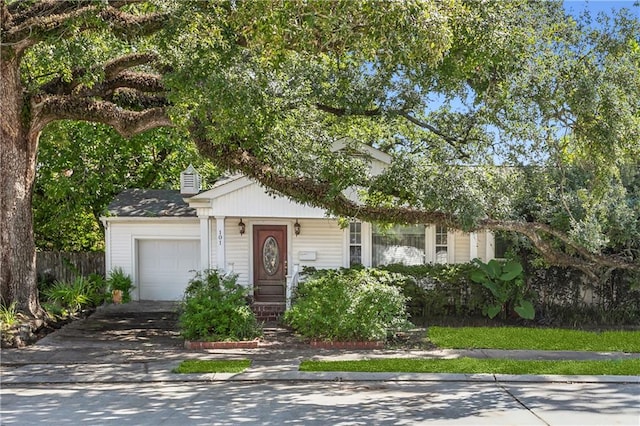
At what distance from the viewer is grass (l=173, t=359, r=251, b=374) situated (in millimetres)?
9398

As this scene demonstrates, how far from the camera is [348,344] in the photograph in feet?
37.1

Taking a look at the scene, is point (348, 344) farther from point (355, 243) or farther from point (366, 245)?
point (355, 243)

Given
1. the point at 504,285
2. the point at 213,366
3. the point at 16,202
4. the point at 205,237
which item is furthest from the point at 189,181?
the point at 504,285

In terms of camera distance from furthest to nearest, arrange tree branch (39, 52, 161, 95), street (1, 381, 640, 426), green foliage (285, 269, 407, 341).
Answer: tree branch (39, 52, 161, 95)
green foliage (285, 269, 407, 341)
street (1, 381, 640, 426)

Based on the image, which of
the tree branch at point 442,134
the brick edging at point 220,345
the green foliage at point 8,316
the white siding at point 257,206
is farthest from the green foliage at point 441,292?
the green foliage at point 8,316

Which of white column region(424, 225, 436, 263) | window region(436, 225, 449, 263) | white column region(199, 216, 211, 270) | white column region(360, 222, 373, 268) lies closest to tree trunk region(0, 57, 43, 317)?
white column region(199, 216, 211, 270)

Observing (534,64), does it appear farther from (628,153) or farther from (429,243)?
(429,243)

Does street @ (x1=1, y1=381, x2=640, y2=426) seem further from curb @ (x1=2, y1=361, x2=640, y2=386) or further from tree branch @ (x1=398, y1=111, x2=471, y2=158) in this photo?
tree branch @ (x1=398, y1=111, x2=471, y2=158)

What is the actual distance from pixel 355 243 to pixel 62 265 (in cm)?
928

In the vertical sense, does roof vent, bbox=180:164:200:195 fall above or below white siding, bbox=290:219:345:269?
above

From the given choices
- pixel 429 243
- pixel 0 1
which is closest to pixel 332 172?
pixel 429 243

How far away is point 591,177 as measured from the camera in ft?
37.3

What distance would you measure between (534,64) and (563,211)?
11.0ft

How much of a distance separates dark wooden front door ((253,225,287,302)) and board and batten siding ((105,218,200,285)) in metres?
2.26
